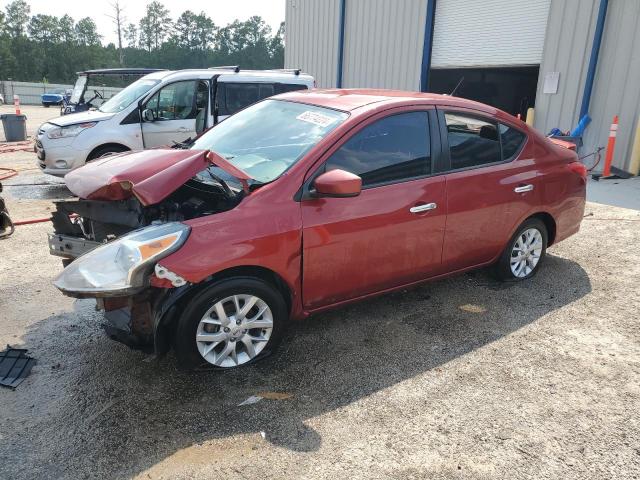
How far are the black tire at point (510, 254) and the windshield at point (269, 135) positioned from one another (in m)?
1.97

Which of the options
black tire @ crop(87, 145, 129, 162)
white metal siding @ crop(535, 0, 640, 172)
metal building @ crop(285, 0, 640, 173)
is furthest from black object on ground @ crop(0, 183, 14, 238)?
white metal siding @ crop(535, 0, 640, 172)

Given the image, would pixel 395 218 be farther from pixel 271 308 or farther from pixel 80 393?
pixel 80 393

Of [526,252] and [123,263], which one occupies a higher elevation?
[123,263]

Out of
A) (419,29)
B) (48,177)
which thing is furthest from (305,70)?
(48,177)

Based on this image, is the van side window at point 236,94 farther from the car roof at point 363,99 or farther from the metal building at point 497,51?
the car roof at point 363,99

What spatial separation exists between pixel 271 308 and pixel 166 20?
107700mm

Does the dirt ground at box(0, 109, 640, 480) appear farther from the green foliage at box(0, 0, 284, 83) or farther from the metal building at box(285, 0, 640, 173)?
the green foliage at box(0, 0, 284, 83)

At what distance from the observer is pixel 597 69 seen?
998 centimetres

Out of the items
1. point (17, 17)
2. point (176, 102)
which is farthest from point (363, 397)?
point (17, 17)

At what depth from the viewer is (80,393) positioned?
9.63ft

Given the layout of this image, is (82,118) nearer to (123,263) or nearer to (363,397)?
(123,263)

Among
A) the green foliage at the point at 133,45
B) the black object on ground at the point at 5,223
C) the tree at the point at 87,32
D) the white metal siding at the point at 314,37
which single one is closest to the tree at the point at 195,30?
the green foliage at the point at 133,45

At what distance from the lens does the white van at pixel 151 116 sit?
25.1 ft

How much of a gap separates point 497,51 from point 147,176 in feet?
36.8
